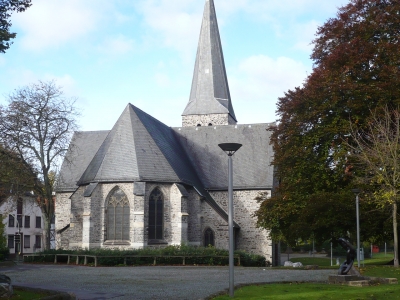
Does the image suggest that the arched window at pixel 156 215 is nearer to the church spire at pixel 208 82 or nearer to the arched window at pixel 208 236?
the arched window at pixel 208 236

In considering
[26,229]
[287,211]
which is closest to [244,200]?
[287,211]

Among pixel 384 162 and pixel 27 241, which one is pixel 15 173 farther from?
pixel 27 241

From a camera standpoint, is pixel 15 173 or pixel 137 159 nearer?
pixel 15 173

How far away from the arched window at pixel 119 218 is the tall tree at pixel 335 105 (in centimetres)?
826

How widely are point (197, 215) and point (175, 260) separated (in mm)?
8501

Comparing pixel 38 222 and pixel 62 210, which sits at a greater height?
pixel 62 210

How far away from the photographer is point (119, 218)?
107 feet

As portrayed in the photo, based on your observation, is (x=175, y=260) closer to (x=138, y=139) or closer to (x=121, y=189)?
(x=121, y=189)

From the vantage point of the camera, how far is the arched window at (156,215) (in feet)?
107

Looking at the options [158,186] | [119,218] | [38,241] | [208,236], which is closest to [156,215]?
[158,186]

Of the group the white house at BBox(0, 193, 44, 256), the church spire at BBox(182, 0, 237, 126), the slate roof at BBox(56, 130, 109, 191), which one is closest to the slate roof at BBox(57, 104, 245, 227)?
the slate roof at BBox(56, 130, 109, 191)

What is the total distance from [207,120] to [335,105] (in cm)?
2304

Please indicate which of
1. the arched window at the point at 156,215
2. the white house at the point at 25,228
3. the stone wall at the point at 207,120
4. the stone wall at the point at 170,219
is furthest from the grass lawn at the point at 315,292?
the white house at the point at 25,228

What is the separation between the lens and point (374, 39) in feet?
89.6
